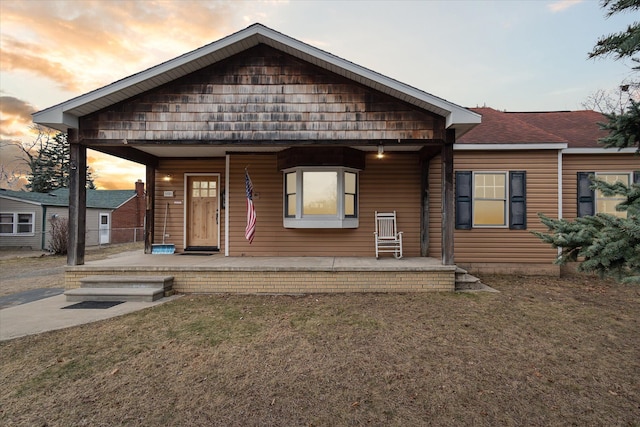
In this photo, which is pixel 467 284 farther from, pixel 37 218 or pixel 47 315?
pixel 37 218

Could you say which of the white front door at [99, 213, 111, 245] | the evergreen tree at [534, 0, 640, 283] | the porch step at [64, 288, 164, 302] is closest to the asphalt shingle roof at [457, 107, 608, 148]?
the evergreen tree at [534, 0, 640, 283]

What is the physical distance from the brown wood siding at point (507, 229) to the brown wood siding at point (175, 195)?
6.42 meters

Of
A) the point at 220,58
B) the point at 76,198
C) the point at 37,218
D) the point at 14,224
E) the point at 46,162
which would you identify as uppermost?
the point at 46,162

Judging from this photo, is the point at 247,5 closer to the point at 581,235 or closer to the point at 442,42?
the point at 442,42

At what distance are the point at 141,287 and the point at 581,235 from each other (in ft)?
20.8

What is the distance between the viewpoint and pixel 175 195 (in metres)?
8.08

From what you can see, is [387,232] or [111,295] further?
[387,232]

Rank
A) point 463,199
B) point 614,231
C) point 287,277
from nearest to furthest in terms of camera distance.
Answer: point 614,231
point 287,277
point 463,199

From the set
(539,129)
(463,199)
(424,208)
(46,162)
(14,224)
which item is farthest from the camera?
(46,162)

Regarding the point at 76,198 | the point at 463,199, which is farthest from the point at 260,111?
the point at 463,199

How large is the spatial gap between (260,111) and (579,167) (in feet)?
26.0

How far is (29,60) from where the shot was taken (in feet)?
36.9

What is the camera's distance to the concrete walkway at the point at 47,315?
3.92 m

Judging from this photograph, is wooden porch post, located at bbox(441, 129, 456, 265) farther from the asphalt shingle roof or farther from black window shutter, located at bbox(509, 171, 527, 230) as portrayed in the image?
black window shutter, located at bbox(509, 171, 527, 230)
